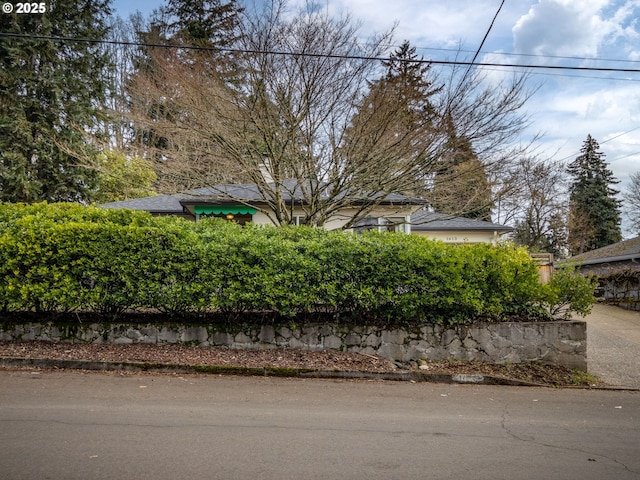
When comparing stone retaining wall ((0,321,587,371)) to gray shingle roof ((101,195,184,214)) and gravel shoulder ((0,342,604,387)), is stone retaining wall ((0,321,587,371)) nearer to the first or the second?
gravel shoulder ((0,342,604,387))

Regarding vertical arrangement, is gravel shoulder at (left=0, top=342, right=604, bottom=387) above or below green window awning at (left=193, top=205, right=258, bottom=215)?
below

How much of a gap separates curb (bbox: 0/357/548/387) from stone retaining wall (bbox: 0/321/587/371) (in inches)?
24.5

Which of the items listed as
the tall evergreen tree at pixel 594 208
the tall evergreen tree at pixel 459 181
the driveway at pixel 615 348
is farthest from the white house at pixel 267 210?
the tall evergreen tree at pixel 594 208

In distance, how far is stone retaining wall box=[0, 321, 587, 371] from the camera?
7148 millimetres

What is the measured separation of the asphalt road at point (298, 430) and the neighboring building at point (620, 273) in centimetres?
1034

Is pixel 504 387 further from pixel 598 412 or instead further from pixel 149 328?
pixel 149 328

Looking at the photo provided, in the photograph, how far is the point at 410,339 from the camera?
23.8 feet

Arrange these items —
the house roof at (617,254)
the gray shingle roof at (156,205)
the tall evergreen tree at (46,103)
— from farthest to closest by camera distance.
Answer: the house roof at (617,254) < the tall evergreen tree at (46,103) < the gray shingle roof at (156,205)

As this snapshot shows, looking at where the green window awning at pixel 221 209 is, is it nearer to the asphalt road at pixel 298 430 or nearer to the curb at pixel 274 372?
the curb at pixel 274 372

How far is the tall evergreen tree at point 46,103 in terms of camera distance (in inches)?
725

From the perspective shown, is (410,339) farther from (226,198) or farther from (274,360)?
(226,198)

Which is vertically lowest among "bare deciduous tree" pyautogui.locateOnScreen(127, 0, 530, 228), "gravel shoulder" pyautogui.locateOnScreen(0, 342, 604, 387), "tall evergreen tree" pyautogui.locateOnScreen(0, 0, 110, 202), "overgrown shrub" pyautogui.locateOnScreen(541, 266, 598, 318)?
"gravel shoulder" pyautogui.locateOnScreen(0, 342, 604, 387)

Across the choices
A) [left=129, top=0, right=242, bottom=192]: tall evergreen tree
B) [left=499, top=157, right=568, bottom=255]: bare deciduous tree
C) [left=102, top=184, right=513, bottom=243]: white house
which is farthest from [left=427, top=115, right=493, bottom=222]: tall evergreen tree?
[left=499, top=157, right=568, bottom=255]: bare deciduous tree

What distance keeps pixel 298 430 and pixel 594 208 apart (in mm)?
38631
